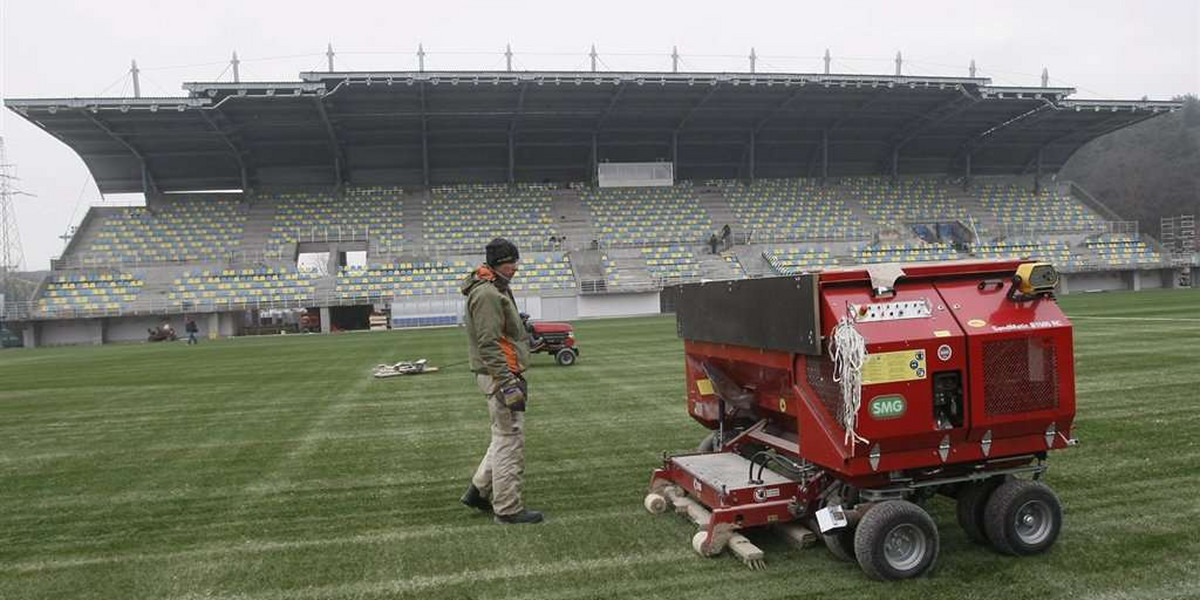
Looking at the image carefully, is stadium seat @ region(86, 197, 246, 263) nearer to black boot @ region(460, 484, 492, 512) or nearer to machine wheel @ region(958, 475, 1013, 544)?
black boot @ region(460, 484, 492, 512)

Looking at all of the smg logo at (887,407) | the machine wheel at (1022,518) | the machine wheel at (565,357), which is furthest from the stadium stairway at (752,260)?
the smg logo at (887,407)

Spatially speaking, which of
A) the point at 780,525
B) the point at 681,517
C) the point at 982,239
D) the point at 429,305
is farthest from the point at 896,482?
the point at 982,239

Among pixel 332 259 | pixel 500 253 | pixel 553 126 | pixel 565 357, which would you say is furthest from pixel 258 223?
pixel 500 253

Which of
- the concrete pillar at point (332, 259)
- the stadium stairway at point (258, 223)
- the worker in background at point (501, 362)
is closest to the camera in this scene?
the worker in background at point (501, 362)

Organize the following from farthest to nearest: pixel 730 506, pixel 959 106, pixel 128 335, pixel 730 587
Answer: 1. pixel 959 106
2. pixel 128 335
3. pixel 730 506
4. pixel 730 587

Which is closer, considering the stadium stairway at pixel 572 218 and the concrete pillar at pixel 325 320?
the concrete pillar at pixel 325 320

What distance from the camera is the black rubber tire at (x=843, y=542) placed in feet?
13.4

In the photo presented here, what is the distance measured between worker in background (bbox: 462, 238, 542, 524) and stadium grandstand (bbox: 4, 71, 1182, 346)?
32784mm

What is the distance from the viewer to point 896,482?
4016 millimetres

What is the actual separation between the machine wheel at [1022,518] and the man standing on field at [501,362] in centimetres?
267

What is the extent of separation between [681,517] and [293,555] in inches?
93.4

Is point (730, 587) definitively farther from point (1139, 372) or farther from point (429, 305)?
point (429, 305)

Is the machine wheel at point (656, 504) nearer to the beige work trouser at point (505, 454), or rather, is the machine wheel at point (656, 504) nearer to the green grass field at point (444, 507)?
the green grass field at point (444, 507)

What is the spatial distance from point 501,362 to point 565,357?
1076 cm
